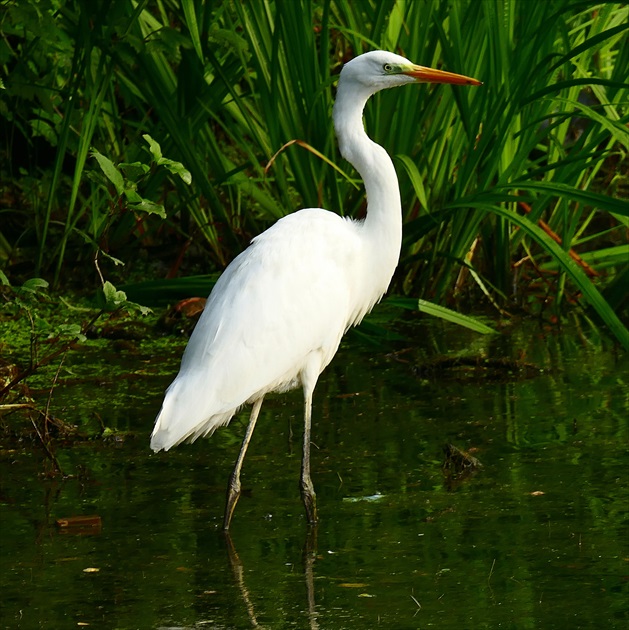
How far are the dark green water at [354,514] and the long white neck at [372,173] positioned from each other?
78cm

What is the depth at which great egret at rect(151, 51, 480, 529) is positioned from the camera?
12.6ft

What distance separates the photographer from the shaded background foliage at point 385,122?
532 cm

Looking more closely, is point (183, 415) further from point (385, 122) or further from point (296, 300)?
point (385, 122)

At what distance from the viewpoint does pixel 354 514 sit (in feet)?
12.4

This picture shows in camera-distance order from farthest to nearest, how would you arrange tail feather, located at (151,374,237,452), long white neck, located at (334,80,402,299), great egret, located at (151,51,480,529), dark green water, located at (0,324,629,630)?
long white neck, located at (334,80,402,299) < great egret, located at (151,51,480,529) < tail feather, located at (151,374,237,452) < dark green water, located at (0,324,629,630)

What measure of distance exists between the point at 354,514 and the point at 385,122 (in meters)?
2.69

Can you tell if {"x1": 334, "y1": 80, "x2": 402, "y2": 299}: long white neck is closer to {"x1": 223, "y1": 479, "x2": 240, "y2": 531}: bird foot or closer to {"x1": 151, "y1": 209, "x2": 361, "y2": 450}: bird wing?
{"x1": 151, "y1": 209, "x2": 361, "y2": 450}: bird wing

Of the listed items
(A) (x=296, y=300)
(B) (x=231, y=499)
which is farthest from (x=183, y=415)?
(A) (x=296, y=300)

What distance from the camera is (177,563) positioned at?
3398 millimetres

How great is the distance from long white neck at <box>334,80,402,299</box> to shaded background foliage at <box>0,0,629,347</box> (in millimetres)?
810

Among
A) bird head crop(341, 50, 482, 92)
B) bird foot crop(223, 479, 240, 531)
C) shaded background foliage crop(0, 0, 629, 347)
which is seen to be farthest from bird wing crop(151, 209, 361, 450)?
shaded background foliage crop(0, 0, 629, 347)

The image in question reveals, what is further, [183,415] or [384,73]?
[384,73]

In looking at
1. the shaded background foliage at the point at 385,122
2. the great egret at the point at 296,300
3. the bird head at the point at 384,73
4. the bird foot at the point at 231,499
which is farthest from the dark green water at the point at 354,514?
the bird head at the point at 384,73

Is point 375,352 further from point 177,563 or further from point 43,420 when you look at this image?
point 177,563
